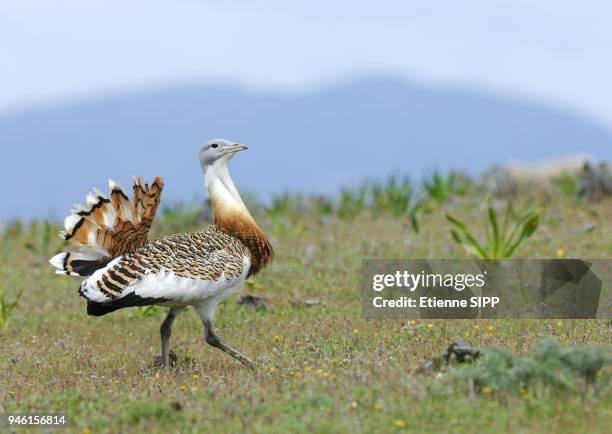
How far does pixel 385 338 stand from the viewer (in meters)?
9.00

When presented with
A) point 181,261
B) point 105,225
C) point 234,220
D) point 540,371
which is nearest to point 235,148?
point 234,220

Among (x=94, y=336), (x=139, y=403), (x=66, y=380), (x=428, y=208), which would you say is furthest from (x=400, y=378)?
(x=428, y=208)

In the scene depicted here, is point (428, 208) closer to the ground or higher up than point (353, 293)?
higher up

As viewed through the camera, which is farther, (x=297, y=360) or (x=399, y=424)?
(x=297, y=360)

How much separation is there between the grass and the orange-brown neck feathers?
1.00 m

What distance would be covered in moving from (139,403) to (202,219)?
12490mm

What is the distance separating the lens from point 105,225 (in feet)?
26.0

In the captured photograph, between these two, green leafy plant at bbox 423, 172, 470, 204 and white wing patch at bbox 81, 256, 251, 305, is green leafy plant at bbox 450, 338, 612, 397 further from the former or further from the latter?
green leafy plant at bbox 423, 172, 470, 204

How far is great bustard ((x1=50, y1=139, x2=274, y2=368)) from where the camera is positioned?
304 inches

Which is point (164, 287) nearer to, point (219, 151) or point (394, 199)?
point (219, 151)

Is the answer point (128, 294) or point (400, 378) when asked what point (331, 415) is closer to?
point (400, 378)

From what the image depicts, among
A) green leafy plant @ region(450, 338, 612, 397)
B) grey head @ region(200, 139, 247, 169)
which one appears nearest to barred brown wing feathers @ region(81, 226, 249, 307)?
grey head @ region(200, 139, 247, 169)

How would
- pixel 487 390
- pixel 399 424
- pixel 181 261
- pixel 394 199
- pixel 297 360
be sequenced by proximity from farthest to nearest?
Answer: pixel 394 199, pixel 297 360, pixel 181 261, pixel 487 390, pixel 399 424

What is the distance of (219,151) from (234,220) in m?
0.69
